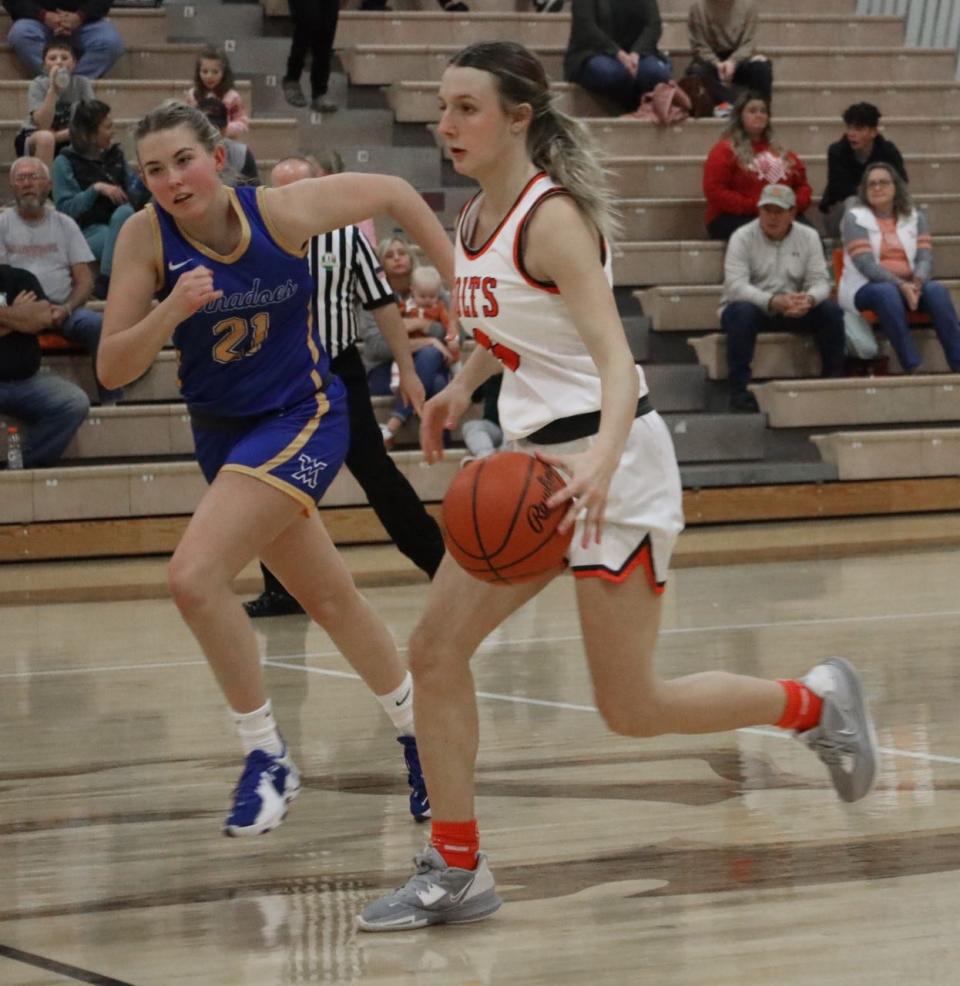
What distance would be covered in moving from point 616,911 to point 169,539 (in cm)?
681

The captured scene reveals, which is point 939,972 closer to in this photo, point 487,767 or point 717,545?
point 487,767

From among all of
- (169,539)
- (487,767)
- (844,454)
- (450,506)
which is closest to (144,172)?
(450,506)

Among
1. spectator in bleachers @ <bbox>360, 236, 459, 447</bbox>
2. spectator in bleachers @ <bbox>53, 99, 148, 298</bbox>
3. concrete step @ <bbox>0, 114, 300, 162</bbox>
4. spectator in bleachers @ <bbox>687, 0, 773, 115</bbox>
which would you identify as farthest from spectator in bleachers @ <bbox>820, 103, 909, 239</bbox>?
spectator in bleachers @ <bbox>53, 99, 148, 298</bbox>

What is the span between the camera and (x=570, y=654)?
6.98 metres

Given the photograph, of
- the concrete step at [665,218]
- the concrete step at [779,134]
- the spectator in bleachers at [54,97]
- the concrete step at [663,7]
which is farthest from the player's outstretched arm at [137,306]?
the concrete step at [663,7]

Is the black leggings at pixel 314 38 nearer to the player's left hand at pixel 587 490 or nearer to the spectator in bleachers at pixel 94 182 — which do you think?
the spectator in bleachers at pixel 94 182

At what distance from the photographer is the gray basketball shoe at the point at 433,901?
347cm

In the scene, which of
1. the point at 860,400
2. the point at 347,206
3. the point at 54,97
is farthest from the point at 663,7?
the point at 347,206

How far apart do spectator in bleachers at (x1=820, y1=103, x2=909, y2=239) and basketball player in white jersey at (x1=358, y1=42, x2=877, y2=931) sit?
926 cm

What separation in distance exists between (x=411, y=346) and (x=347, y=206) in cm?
632

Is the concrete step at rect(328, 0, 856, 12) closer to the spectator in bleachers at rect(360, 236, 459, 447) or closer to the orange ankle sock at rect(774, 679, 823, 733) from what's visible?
the spectator in bleachers at rect(360, 236, 459, 447)

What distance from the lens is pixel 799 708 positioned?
159 inches

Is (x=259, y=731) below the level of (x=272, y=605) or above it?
below

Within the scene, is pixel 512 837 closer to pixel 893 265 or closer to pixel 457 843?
pixel 457 843
